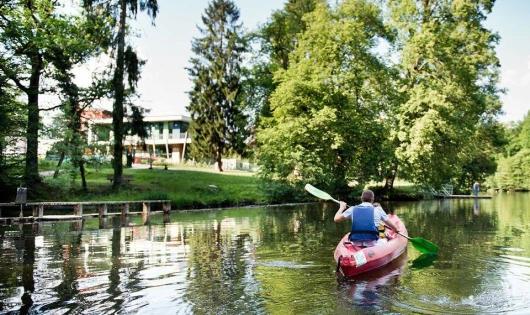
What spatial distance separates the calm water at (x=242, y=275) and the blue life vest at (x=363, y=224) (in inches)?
29.2

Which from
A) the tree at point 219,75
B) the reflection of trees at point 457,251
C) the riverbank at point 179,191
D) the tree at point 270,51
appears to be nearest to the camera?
the reflection of trees at point 457,251

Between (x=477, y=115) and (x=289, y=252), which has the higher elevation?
(x=477, y=115)

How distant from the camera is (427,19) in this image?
35.0 m

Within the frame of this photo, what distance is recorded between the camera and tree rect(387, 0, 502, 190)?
104ft

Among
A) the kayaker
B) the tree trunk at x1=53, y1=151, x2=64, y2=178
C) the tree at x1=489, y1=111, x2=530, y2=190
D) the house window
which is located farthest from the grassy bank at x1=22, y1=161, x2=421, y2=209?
the tree at x1=489, y1=111, x2=530, y2=190

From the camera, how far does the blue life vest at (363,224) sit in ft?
32.0

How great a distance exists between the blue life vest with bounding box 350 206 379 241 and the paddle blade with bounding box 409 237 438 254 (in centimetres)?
242

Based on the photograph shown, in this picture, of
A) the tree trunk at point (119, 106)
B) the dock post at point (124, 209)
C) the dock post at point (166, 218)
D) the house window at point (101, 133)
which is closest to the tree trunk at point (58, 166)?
the house window at point (101, 133)

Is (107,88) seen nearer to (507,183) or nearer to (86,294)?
(86,294)

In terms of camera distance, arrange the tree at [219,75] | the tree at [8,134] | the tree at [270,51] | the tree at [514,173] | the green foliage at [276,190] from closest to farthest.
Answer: the tree at [8,134] → the green foliage at [276,190] → the tree at [270,51] → the tree at [219,75] → the tree at [514,173]

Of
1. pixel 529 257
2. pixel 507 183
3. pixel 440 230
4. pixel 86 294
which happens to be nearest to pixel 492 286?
pixel 529 257

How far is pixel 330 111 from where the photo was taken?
30.8m

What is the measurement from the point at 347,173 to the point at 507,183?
154 ft

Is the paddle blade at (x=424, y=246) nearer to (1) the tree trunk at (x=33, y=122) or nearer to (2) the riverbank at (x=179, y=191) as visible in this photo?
(2) the riverbank at (x=179, y=191)
